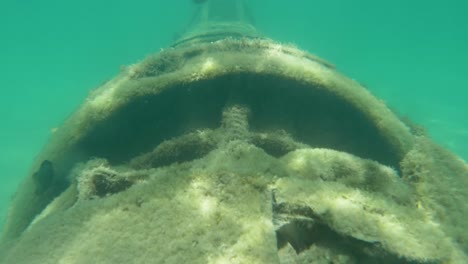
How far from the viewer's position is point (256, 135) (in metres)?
4.71

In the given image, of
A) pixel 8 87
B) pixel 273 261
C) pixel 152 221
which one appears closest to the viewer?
pixel 273 261

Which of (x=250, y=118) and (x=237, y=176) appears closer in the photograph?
(x=237, y=176)

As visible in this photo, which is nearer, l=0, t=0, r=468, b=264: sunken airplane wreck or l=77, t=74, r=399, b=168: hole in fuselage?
l=0, t=0, r=468, b=264: sunken airplane wreck

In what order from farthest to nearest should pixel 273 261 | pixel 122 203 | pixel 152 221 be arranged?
pixel 122 203
pixel 152 221
pixel 273 261

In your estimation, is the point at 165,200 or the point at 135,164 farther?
the point at 135,164

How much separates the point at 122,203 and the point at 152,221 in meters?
0.40

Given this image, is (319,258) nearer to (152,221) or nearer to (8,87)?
(152,221)

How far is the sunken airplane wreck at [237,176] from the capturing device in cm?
283

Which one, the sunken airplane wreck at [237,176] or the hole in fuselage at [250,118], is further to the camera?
the hole in fuselage at [250,118]

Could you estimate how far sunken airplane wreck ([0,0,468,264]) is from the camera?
2.83 metres

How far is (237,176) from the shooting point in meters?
3.34

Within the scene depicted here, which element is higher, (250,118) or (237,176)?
(250,118)

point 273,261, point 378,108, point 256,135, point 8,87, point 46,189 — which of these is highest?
point 8,87

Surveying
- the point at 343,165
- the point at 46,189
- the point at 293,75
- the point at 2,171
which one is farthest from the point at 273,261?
the point at 2,171
